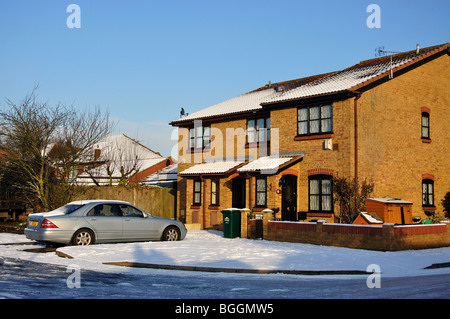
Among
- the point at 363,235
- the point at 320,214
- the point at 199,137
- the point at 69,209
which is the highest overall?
the point at 199,137

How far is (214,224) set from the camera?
2611cm

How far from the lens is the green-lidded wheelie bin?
19.7 m

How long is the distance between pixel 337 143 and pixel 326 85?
3.31 meters

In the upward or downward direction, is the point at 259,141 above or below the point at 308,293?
above

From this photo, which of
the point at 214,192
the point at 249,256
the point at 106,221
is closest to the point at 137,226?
the point at 106,221

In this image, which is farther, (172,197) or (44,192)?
(172,197)

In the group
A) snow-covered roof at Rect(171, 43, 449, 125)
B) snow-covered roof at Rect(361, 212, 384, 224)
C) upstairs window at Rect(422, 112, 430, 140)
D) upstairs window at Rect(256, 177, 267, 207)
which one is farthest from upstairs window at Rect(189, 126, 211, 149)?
snow-covered roof at Rect(361, 212, 384, 224)

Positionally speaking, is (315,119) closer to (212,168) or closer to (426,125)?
(426,125)

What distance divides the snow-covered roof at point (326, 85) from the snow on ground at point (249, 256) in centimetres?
762

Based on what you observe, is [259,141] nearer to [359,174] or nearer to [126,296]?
[359,174]

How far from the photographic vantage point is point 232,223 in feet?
64.8

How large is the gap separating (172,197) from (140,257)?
17600 millimetres

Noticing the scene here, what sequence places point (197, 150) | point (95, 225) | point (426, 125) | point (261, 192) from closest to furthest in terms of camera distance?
point (95, 225) → point (261, 192) → point (426, 125) → point (197, 150)
